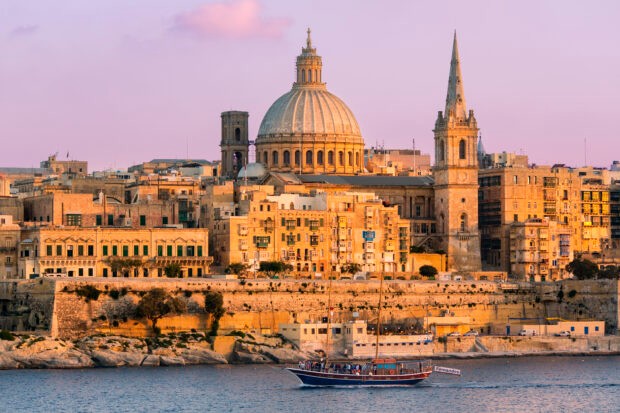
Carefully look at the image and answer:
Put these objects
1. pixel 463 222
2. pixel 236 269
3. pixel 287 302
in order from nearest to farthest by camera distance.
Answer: pixel 287 302, pixel 236 269, pixel 463 222

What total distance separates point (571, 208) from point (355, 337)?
96.8ft

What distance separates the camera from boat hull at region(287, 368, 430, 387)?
8281 cm

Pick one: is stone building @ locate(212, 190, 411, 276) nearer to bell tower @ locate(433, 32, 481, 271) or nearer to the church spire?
bell tower @ locate(433, 32, 481, 271)

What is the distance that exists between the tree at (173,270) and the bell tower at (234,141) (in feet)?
80.4

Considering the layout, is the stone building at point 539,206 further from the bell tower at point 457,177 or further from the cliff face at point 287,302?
the cliff face at point 287,302

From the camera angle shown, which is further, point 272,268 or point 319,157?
point 319,157

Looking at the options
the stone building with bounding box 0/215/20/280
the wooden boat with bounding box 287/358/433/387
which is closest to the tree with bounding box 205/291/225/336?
the stone building with bounding box 0/215/20/280

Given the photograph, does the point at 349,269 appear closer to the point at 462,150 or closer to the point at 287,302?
the point at 287,302

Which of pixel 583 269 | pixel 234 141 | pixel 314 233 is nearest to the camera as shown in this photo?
pixel 314 233

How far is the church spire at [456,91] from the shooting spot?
114 m

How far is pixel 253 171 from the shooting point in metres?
118

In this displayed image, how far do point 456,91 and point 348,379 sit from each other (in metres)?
34.6

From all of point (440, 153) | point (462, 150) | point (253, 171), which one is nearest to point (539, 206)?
point (462, 150)

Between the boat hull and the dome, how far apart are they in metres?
35.5
